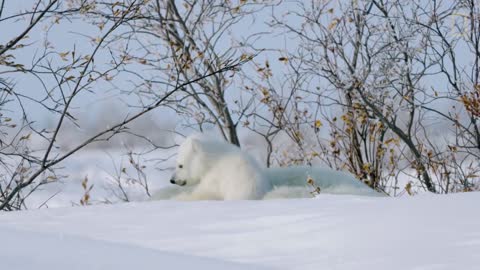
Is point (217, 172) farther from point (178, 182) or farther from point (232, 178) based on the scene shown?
point (178, 182)

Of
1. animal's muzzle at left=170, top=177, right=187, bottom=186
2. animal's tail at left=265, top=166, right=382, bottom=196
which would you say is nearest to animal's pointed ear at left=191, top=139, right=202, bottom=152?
animal's muzzle at left=170, top=177, right=187, bottom=186

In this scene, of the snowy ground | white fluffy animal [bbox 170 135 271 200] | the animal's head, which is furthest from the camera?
the animal's head

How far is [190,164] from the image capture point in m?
5.26

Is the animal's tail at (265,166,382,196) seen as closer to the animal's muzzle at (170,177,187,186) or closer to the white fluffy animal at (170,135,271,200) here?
the white fluffy animal at (170,135,271,200)

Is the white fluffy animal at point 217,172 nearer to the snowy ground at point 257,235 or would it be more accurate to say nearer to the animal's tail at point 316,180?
the animal's tail at point 316,180

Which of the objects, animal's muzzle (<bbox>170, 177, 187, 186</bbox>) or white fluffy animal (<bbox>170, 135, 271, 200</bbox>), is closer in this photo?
white fluffy animal (<bbox>170, 135, 271, 200</bbox>)

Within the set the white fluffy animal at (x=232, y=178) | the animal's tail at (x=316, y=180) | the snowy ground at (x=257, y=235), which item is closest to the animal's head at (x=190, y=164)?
the white fluffy animal at (x=232, y=178)

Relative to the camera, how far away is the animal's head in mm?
5250

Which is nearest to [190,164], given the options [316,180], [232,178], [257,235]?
[232,178]

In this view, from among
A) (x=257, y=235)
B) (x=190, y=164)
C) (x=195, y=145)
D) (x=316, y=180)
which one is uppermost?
(x=195, y=145)

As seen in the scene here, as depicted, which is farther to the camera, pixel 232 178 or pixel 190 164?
pixel 190 164

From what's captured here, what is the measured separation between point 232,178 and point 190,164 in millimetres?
366

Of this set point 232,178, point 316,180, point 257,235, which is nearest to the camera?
point 257,235

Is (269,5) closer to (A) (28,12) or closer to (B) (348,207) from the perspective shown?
(A) (28,12)
